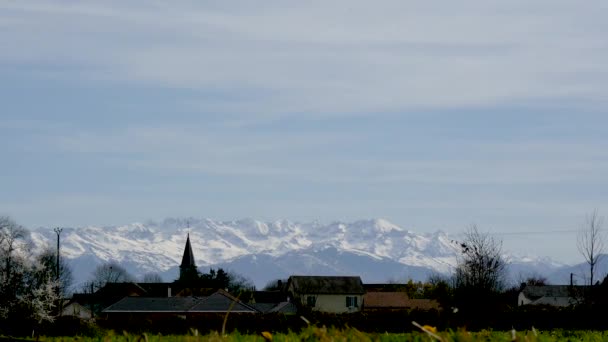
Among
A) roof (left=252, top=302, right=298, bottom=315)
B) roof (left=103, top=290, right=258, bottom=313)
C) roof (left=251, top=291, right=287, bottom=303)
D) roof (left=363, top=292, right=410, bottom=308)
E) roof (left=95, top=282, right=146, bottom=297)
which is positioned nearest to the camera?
roof (left=252, top=302, right=298, bottom=315)

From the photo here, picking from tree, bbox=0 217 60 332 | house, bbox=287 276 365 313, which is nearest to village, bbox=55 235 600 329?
house, bbox=287 276 365 313

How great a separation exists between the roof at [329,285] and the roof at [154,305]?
Answer: 1038 inches

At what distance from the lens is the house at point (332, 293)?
156 metres

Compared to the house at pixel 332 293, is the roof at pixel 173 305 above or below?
below

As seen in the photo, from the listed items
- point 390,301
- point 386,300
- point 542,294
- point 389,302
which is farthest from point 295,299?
point 542,294

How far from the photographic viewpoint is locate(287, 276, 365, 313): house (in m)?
156

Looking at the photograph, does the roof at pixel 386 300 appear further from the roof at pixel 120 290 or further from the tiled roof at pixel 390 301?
the roof at pixel 120 290

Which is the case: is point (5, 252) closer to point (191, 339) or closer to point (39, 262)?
point (39, 262)

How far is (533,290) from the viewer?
177m

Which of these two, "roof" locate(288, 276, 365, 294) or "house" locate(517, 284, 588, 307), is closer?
"roof" locate(288, 276, 365, 294)

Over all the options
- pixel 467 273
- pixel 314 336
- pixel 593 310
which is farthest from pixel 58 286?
pixel 314 336

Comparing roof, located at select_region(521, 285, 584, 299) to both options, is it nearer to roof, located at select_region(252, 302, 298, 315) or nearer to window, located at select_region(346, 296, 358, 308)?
window, located at select_region(346, 296, 358, 308)

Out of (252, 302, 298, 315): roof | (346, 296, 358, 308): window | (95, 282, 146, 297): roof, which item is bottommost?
(252, 302, 298, 315): roof

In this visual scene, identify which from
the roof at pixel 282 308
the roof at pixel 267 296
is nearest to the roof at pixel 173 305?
the roof at pixel 282 308
